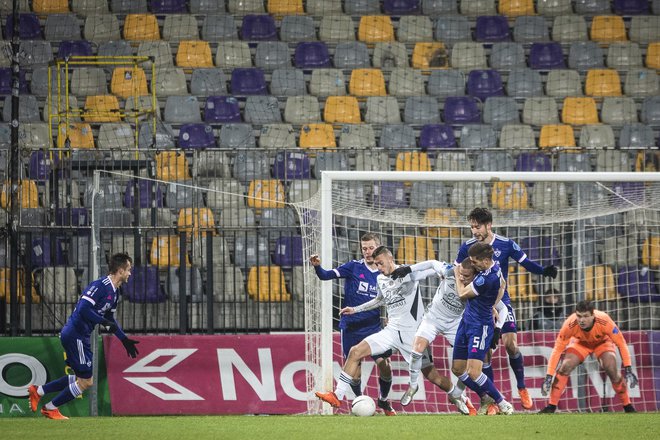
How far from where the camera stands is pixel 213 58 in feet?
58.6

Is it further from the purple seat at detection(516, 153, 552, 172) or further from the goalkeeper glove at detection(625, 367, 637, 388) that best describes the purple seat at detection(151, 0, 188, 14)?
the goalkeeper glove at detection(625, 367, 637, 388)

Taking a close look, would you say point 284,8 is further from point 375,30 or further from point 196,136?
point 196,136

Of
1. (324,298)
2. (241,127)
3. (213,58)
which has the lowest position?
(324,298)

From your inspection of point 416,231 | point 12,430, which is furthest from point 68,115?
point 12,430

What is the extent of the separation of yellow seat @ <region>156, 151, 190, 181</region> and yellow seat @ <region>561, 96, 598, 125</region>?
6.69 m

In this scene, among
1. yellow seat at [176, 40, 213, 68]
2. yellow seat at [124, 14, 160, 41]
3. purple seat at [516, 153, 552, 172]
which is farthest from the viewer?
yellow seat at [124, 14, 160, 41]

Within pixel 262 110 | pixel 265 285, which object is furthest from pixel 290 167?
pixel 262 110

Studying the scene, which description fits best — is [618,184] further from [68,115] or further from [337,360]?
[68,115]

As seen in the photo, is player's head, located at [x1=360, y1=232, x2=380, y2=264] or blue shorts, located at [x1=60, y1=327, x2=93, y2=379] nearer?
blue shorts, located at [x1=60, y1=327, x2=93, y2=379]

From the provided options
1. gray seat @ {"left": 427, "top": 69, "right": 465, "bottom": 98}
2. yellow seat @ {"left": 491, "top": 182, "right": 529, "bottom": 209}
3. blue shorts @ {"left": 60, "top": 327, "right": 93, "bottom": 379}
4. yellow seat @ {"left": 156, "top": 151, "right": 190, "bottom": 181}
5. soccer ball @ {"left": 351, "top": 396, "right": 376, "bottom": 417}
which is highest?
gray seat @ {"left": 427, "top": 69, "right": 465, "bottom": 98}

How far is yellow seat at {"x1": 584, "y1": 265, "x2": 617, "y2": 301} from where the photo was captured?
1309cm

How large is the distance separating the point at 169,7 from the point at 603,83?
24.9 ft

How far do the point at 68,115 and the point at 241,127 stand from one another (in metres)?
2.62

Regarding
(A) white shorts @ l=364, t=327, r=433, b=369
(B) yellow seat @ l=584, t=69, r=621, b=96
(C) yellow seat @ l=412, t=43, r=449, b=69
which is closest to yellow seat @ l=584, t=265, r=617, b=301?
(A) white shorts @ l=364, t=327, r=433, b=369
